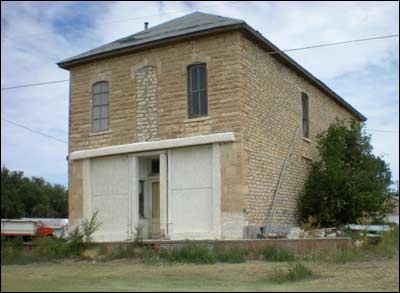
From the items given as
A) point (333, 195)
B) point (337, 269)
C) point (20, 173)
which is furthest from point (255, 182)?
point (20, 173)

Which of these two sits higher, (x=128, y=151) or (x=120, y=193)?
(x=128, y=151)

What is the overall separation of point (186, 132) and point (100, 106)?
13.2 feet

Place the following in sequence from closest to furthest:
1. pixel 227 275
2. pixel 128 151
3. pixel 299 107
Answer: pixel 227 275
pixel 128 151
pixel 299 107

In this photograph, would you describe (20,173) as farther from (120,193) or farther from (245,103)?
(245,103)

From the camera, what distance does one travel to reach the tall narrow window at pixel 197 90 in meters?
19.7

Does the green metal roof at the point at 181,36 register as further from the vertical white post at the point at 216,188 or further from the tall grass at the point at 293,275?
the tall grass at the point at 293,275

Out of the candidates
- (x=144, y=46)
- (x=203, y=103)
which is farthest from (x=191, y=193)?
(x=144, y=46)

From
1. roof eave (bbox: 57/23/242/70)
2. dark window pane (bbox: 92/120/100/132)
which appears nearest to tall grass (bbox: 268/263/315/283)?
roof eave (bbox: 57/23/242/70)

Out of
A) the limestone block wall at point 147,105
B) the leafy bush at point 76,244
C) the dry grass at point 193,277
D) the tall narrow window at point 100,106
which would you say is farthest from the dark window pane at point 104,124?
the dry grass at point 193,277

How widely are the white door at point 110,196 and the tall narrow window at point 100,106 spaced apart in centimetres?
124

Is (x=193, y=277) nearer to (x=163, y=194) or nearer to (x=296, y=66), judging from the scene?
(x=163, y=194)

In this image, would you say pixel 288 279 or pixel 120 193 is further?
pixel 120 193

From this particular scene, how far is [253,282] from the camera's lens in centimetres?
1148

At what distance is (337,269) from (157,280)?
4.10 meters
